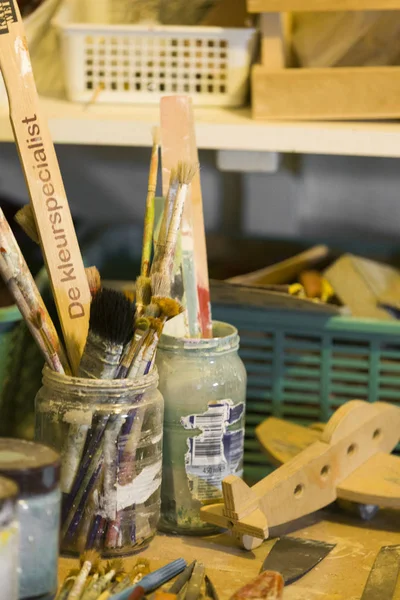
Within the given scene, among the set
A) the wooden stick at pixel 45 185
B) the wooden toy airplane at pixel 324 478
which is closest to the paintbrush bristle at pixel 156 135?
the wooden stick at pixel 45 185

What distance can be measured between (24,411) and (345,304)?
395 mm

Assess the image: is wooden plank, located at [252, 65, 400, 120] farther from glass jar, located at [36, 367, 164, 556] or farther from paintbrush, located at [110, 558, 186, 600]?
paintbrush, located at [110, 558, 186, 600]

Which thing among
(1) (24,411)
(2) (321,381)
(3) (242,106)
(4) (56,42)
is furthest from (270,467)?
(4) (56,42)

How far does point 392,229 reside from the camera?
1.34m

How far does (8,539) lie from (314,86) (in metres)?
0.58

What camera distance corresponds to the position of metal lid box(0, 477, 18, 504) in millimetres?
610

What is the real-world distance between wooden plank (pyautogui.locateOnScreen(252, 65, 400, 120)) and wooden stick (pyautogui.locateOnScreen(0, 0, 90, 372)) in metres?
0.27

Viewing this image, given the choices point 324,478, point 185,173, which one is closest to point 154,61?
point 185,173

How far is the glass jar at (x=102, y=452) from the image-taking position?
0.78 metres

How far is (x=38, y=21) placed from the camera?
42.9 inches

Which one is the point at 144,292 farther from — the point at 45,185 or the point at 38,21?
the point at 38,21

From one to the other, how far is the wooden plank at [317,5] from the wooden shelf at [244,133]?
0.12 metres

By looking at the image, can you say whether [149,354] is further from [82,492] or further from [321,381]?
[321,381]

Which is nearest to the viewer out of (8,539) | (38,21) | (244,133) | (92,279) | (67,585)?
(8,539)
